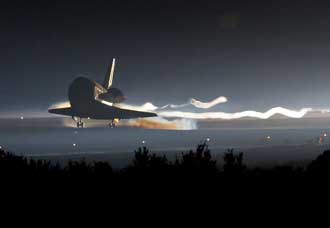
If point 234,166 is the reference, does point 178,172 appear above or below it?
below

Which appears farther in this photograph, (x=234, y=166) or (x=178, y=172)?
(x=234, y=166)

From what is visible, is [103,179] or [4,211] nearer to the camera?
[4,211]

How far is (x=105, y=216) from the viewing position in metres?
31.1

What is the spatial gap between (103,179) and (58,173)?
471 centimetres

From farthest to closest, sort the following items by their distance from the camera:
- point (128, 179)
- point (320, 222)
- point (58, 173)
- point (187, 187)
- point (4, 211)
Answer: point (58, 173)
point (128, 179)
point (187, 187)
point (4, 211)
point (320, 222)

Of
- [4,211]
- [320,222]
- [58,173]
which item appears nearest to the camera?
[320,222]

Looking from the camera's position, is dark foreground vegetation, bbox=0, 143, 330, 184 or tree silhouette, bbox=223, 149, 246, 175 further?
tree silhouette, bbox=223, 149, 246, 175

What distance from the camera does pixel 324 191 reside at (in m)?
33.8

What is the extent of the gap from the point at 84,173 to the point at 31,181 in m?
3.03

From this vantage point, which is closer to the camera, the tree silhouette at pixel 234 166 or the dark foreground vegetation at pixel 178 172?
the dark foreground vegetation at pixel 178 172

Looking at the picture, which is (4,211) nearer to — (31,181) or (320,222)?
(31,181)

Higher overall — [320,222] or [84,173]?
[84,173]

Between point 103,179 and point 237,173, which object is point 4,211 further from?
point 237,173

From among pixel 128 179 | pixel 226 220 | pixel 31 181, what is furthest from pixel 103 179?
pixel 226 220
